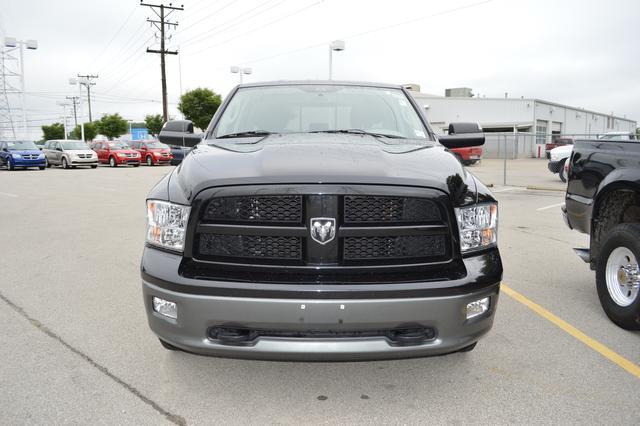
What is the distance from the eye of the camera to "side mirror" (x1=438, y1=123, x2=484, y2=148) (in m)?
4.19

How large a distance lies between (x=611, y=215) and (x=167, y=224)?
3693 millimetres

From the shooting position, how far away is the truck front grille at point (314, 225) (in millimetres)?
2480

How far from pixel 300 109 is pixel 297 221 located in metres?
1.87

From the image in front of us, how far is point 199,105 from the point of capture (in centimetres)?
4816

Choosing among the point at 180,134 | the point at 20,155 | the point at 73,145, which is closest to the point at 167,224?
the point at 180,134

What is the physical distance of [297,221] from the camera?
251cm

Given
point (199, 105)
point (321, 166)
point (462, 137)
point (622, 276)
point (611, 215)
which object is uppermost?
point (199, 105)

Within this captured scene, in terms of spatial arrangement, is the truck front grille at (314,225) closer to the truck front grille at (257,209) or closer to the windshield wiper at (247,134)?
the truck front grille at (257,209)

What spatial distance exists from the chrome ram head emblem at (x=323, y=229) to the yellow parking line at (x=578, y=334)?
217 cm

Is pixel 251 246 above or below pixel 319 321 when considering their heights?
above

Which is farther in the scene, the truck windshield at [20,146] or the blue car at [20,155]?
the truck windshield at [20,146]

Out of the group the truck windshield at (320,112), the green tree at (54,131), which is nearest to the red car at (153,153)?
the truck windshield at (320,112)

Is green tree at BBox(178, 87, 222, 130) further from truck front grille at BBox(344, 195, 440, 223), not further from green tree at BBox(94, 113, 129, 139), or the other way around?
truck front grille at BBox(344, 195, 440, 223)

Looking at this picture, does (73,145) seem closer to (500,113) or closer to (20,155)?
(20,155)
